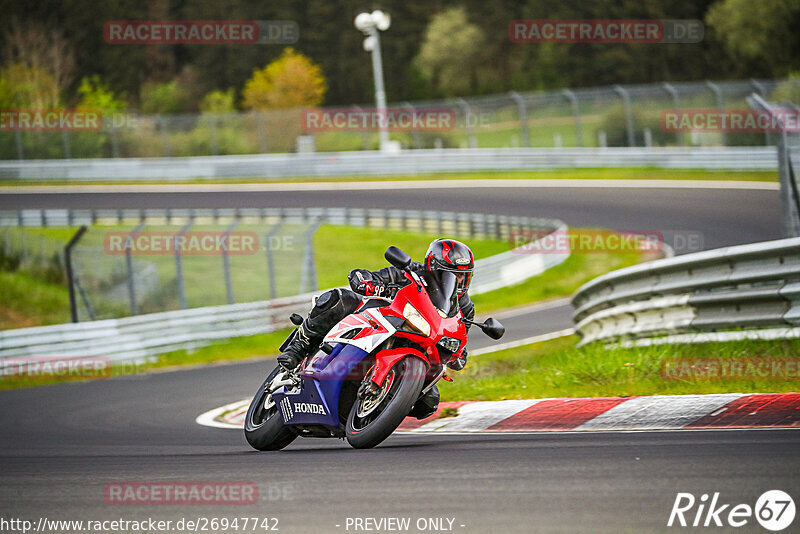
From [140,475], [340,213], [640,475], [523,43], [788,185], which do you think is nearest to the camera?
[640,475]

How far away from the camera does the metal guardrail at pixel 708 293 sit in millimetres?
8773

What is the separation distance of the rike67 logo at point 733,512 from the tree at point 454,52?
72368 millimetres

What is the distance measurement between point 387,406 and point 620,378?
330cm

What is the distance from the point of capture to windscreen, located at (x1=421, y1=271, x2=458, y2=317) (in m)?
6.71

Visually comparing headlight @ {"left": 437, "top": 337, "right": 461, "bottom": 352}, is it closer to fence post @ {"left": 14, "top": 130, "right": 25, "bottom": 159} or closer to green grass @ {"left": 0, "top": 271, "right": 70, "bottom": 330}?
green grass @ {"left": 0, "top": 271, "right": 70, "bottom": 330}

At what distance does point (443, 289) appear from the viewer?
6.76m

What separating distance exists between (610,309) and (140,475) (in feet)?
23.5

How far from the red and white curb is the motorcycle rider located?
885mm

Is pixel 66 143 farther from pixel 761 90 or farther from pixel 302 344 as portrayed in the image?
pixel 302 344

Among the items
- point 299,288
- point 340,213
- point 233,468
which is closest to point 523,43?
point 340,213

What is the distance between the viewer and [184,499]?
541 centimetres

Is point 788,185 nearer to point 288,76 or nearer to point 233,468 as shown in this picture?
point 233,468

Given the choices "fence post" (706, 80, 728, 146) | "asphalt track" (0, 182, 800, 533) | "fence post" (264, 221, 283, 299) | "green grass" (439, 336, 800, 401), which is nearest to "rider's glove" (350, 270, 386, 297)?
"asphalt track" (0, 182, 800, 533)

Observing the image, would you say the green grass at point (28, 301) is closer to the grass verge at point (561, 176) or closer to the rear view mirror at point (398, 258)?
the grass verge at point (561, 176)
